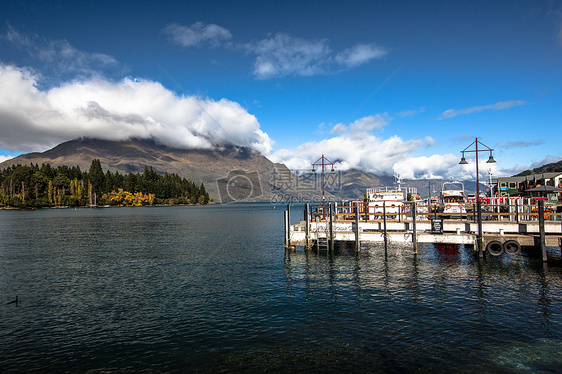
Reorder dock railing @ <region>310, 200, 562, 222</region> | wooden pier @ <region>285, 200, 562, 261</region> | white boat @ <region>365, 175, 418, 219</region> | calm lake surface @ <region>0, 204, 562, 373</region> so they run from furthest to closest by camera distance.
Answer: white boat @ <region>365, 175, 418, 219</region> → dock railing @ <region>310, 200, 562, 222</region> → wooden pier @ <region>285, 200, 562, 261</region> → calm lake surface @ <region>0, 204, 562, 373</region>

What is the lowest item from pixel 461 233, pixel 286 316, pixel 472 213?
pixel 286 316

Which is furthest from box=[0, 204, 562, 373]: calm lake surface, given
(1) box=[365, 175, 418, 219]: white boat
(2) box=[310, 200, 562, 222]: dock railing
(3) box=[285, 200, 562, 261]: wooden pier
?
(1) box=[365, 175, 418, 219]: white boat

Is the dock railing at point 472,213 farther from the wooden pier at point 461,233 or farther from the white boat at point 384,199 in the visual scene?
the wooden pier at point 461,233

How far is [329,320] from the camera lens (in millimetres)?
18281

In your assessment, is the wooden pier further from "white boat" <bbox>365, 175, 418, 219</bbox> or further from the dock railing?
"white boat" <bbox>365, 175, 418, 219</bbox>

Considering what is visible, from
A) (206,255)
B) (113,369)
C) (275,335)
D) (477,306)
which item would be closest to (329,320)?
(275,335)

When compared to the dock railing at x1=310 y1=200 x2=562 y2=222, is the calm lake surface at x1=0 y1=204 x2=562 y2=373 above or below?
below

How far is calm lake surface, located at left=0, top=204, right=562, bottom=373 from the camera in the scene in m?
14.0

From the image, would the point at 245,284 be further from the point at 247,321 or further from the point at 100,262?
the point at 100,262

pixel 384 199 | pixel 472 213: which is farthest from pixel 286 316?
pixel 384 199

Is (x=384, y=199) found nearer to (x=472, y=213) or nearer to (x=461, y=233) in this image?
→ (x=472, y=213)

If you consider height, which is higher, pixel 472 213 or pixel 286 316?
pixel 472 213

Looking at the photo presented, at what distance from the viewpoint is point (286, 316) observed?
1894 centimetres

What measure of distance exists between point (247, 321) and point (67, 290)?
15.3 meters
